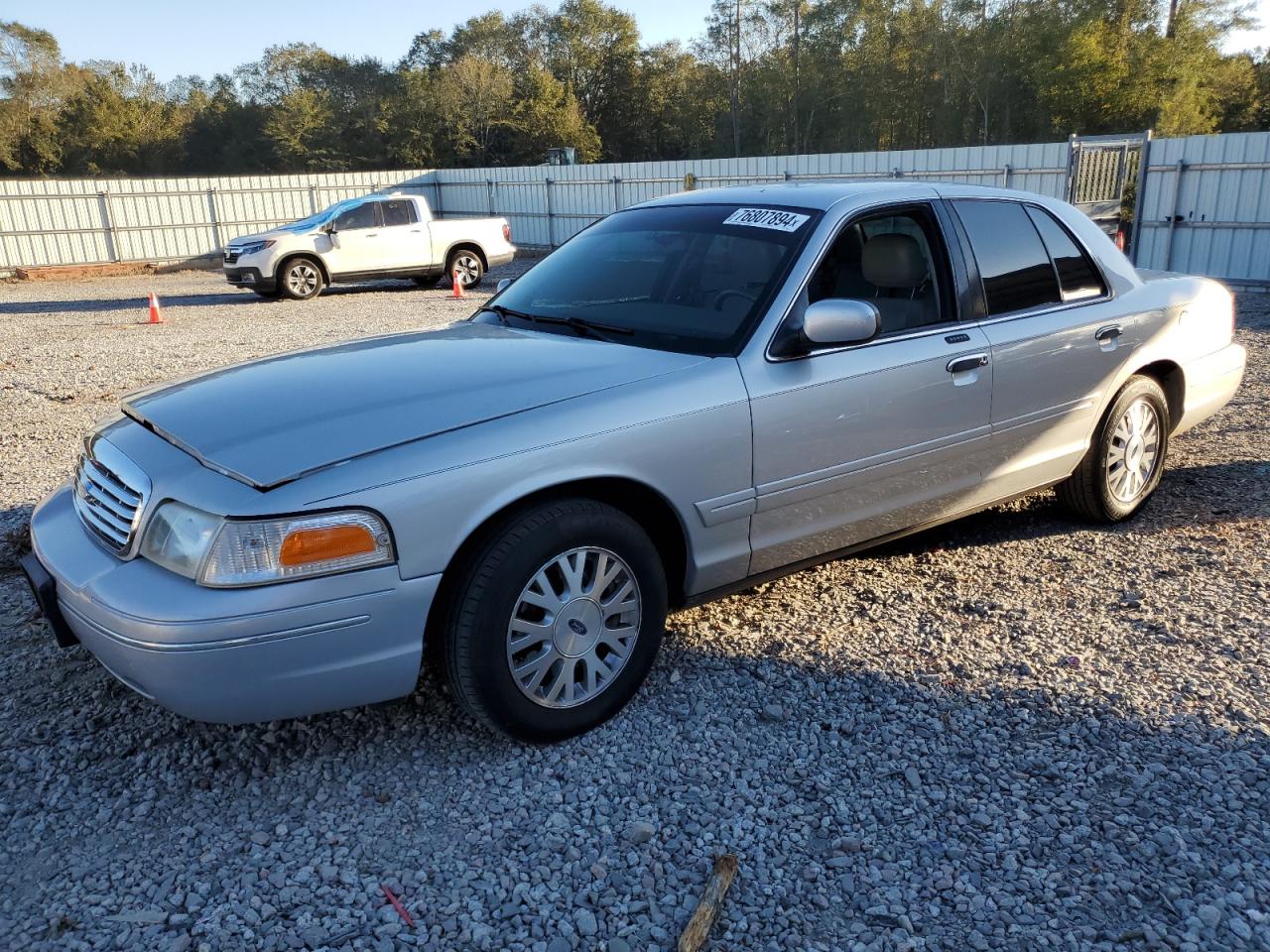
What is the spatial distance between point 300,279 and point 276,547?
619 inches

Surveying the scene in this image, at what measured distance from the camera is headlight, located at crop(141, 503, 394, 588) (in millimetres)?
2631

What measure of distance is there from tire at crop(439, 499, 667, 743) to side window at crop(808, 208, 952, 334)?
1478 millimetres

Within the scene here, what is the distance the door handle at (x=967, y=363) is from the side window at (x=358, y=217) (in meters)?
15.2

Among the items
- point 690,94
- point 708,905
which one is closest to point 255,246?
point 708,905

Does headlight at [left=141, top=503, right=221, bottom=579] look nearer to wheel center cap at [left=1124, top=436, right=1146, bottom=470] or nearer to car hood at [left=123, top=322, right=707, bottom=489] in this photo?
car hood at [left=123, top=322, right=707, bottom=489]

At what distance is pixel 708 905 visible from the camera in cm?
249

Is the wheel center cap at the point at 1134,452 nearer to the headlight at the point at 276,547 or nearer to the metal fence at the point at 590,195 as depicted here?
the headlight at the point at 276,547

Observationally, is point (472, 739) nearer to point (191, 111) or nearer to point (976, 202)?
point (976, 202)

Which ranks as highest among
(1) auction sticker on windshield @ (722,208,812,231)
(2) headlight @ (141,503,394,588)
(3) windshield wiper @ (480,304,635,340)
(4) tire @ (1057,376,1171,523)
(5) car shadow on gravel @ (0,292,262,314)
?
(1) auction sticker on windshield @ (722,208,812,231)

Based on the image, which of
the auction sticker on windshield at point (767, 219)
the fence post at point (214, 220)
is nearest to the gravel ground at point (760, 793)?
the auction sticker on windshield at point (767, 219)

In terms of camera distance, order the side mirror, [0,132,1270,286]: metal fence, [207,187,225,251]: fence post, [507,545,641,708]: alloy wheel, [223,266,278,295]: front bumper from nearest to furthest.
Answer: [507,545,641,708]: alloy wheel
the side mirror
[0,132,1270,286]: metal fence
[223,266,278,295]: front bumper
[207,187,225,251]: fence post

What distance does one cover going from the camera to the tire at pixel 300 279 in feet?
55.7

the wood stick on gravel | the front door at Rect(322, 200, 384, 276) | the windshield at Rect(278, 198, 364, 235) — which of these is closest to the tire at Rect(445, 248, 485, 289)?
the front door at Rect(322, 200, 384, 276)

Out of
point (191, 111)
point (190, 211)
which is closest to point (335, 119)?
point (191, 111)
